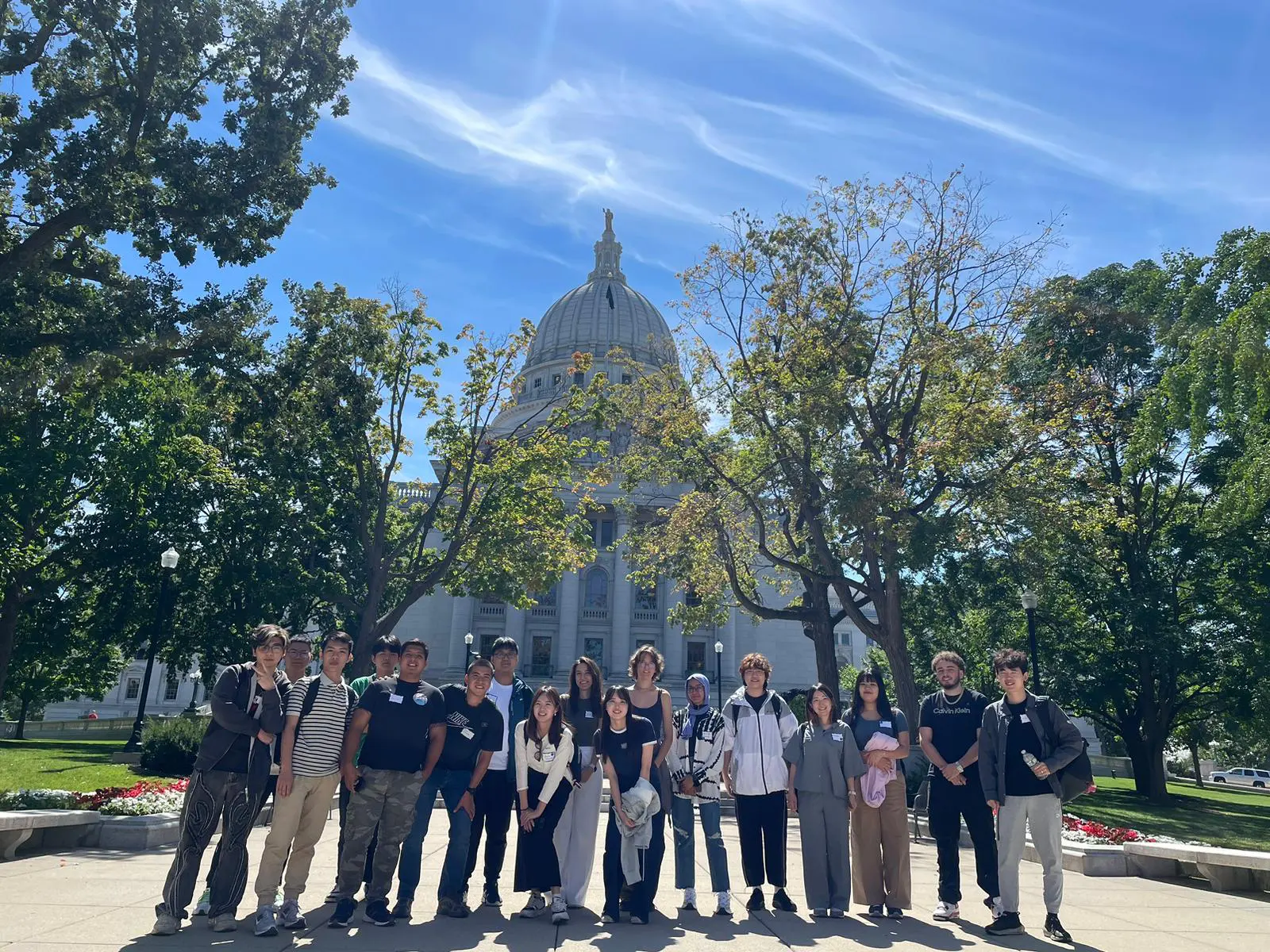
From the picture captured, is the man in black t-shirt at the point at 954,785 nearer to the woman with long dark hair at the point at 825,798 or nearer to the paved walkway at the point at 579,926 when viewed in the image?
the paved walkway at the point at 579,926

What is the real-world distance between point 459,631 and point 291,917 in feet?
163

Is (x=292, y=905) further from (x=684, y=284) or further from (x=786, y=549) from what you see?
(x=786, y=549)

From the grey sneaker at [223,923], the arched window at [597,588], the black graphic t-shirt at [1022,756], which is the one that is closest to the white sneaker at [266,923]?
→ the grey sneaker at [223,923]

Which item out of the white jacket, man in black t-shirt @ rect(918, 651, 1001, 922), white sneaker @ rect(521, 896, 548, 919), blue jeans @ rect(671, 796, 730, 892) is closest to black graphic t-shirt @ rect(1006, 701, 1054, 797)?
man in black t-shirt @ rect(918, 651, 1001, 922)

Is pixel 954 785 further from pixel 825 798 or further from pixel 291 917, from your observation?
pixel 291 917

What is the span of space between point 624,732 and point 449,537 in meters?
16.8

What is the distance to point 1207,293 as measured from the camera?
1462 cm

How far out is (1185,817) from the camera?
813 inches

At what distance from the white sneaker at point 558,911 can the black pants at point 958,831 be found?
3023mm

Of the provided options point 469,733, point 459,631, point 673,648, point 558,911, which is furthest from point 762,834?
point 459,631

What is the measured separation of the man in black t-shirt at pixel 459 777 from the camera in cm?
646

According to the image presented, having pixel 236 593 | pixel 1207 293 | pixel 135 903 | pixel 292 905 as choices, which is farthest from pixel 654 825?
pixel 236 593

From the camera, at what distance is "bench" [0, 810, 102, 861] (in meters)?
8.28

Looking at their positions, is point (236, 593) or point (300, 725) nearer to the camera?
point (300, 725)
